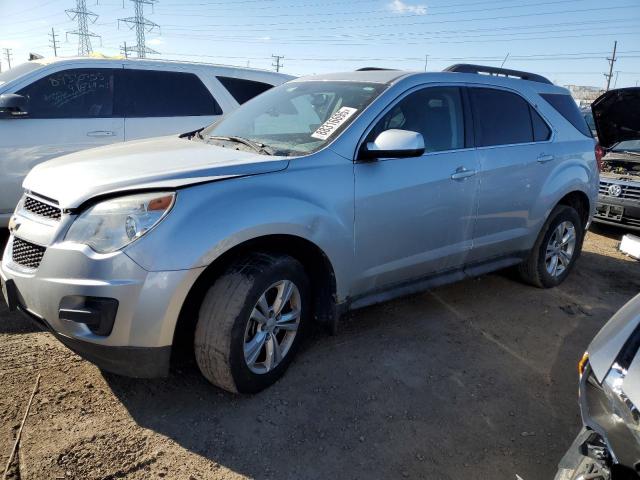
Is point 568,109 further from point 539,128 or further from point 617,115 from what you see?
point 617,115

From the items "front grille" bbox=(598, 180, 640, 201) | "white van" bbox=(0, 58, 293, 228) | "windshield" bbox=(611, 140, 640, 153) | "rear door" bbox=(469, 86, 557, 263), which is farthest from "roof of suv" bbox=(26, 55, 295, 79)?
"windshield" bbox=(611, 140, 640, 153)

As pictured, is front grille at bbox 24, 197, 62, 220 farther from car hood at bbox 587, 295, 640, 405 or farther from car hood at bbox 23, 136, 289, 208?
car hood at bbox 587, 295, 640, 405

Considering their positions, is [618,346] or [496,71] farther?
[496,71]

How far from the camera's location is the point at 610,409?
68.4 inches

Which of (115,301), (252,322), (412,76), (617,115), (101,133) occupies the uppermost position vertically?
(412,76)

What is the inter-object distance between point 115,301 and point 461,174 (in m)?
2.44

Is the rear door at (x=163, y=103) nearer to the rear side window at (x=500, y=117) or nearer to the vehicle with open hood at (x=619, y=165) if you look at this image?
the rear side window at (x=500, y=117)

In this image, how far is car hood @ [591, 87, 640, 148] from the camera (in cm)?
683

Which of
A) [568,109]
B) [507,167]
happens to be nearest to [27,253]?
[507,167]

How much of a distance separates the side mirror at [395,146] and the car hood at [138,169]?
1.81 feet

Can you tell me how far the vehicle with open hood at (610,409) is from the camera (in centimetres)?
162

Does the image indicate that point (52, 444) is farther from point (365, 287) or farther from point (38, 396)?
point (365, 287)

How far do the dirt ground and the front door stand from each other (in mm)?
536

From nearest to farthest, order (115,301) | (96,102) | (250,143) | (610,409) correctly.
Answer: (610,409) < (115,301) < (250,143) < (96,102)
